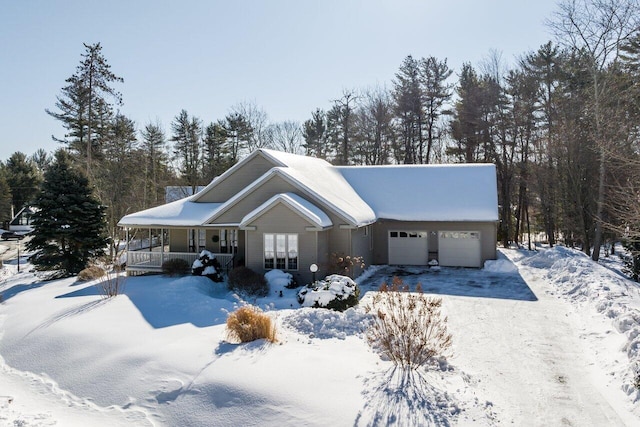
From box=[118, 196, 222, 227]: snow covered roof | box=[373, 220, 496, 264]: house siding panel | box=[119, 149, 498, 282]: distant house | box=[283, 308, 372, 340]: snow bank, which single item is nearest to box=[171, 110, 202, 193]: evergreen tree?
box=[119, 149, 498, 282]: distant house

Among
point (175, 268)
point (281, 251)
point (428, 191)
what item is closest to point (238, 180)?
point (175, 268)

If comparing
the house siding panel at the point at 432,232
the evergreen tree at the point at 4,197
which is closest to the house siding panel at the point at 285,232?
the house siding panel at the point at 432,232

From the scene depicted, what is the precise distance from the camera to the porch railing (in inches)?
731

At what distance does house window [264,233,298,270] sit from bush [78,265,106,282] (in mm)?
6018

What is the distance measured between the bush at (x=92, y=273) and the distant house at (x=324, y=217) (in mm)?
1822

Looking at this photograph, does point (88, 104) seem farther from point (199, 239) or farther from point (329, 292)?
point (329, 292)

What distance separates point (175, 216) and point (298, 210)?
21.5 feet

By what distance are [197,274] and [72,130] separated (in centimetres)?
2106

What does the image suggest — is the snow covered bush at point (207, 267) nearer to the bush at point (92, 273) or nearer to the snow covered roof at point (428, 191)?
the bush at point (92, 273)

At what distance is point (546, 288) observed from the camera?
16.2 meters

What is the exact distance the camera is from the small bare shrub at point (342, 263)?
1680 cm

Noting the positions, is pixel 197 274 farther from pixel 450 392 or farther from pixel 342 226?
pixel 450 392

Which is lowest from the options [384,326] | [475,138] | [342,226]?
[384,326]

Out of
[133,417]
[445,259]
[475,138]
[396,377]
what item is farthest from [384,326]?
[475,138]
